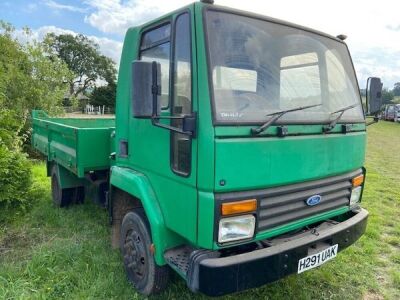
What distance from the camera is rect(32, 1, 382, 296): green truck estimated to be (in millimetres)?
2270

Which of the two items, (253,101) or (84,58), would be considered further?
(84,58)

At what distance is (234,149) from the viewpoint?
7.38ft

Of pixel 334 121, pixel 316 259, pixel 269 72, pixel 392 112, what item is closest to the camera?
pixel 269 72

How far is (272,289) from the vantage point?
321cm

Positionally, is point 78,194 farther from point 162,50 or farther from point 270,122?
point 270,122

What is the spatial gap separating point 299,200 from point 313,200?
0.53 feet

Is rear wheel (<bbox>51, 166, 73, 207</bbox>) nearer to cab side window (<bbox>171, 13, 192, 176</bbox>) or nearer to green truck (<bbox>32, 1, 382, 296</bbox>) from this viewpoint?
green truck (<bbox>32, 1, 382, 296</bbox>)

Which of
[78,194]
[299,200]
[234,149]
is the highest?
[234,149]

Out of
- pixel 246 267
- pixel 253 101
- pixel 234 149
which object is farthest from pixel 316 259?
pixel 253 101

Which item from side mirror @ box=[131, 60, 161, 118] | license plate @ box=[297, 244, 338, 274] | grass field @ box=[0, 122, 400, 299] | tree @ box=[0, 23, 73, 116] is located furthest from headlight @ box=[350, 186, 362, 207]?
tree @ box=[0, 23, 73, 116]

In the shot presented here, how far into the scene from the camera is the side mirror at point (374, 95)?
133 inches

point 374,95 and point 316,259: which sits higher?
point 374,95

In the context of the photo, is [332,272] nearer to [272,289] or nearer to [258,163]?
[272,289]

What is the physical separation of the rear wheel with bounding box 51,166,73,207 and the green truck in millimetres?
2267
